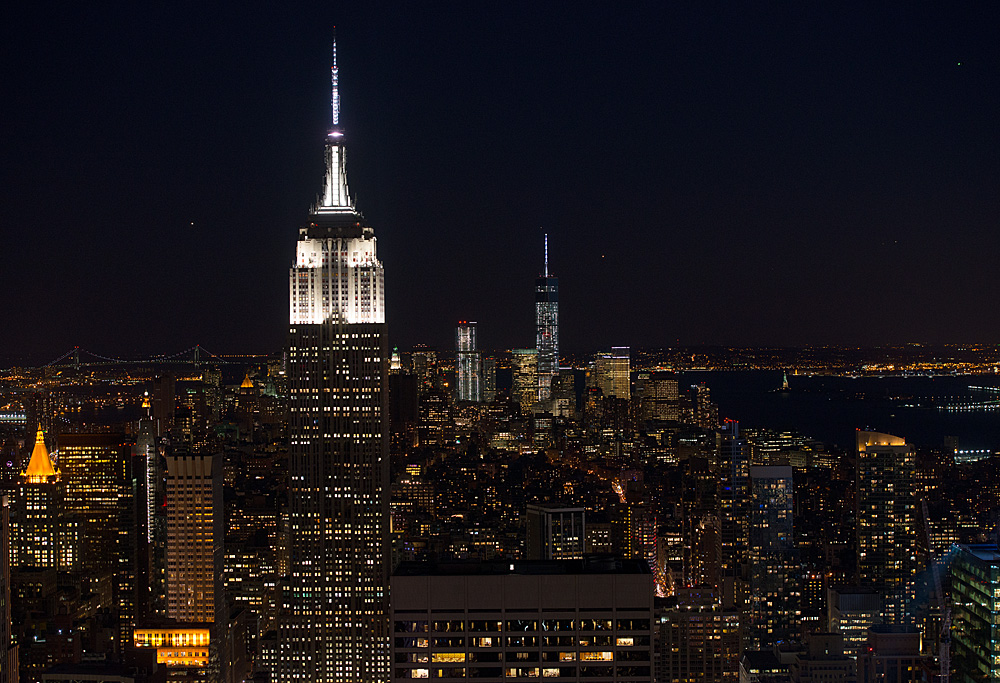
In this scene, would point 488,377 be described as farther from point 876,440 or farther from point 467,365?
point 876,440

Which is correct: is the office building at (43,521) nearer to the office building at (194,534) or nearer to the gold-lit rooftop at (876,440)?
the office building at (194,534)

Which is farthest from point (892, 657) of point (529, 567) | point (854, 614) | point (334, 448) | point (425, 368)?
point (425, 368)

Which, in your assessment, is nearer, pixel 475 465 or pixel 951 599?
pixel 951 599

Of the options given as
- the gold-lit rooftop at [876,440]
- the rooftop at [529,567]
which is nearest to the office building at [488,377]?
the gold-lit rooftop at [876,440]

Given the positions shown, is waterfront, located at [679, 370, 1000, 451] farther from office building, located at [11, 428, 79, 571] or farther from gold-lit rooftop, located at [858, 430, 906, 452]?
office building, located at [11, 428, 79, 571]

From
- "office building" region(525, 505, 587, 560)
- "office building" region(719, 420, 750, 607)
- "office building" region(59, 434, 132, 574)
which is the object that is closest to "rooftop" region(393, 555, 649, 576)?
"office building" region(525, 505, 587, 560)

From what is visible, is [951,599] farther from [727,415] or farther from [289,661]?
[727,415]

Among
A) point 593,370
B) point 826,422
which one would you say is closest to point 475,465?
point 593,370
